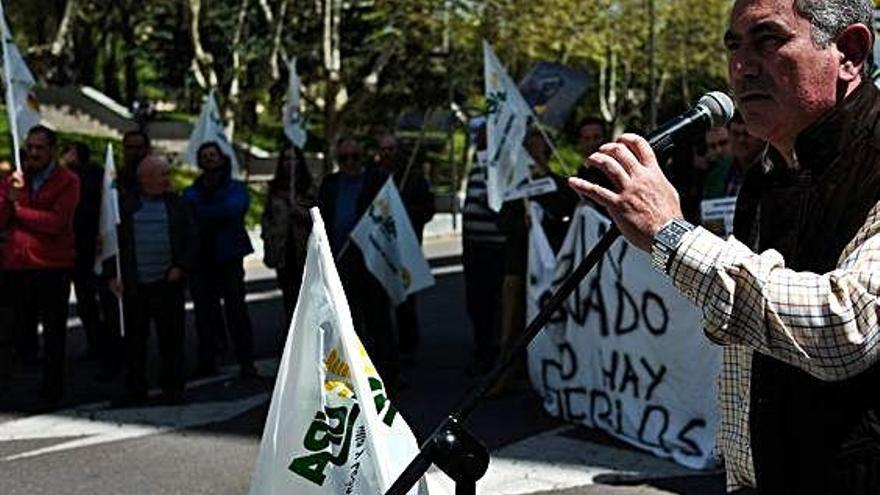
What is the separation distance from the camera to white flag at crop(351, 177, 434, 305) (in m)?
9.27

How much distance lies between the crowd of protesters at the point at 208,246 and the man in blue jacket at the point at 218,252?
0.01 meters

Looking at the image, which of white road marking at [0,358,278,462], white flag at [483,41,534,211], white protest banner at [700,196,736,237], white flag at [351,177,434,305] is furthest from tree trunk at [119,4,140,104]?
white protest banner at [700,196,736,237]

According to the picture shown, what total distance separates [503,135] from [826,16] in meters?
6.61

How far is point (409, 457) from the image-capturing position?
12.2ft

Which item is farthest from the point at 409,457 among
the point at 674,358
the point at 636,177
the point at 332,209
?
the point at 332,209

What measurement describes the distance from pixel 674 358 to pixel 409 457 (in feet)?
11.9

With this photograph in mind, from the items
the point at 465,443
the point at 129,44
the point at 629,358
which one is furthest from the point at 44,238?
the point at 129,44

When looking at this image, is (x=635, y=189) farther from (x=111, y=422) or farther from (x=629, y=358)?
(x=111, y=422)

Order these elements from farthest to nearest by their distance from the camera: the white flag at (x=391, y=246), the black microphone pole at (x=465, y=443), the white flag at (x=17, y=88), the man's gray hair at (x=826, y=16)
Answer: the white flag at (x=17, y=88) < the white flag at (x=391, y=246) < the black microphone pole at (x=465, y=443) < the man's gray hair at (x=826, y=16)

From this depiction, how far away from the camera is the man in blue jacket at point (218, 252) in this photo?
9.71m

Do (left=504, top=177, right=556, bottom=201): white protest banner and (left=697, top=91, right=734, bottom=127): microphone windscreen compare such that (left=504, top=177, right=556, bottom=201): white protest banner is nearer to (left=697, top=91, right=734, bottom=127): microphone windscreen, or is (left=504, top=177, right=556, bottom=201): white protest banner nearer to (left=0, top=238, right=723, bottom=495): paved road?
(left=0, top=238, right=723, bottom=495): paved road

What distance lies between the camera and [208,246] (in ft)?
32.0

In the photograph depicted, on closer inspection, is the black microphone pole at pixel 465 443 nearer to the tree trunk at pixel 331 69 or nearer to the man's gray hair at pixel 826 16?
the man's gray hair at pixel 826 16

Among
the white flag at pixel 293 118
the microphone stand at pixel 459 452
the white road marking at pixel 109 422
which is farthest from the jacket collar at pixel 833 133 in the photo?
the white flag at pixel 293 118
